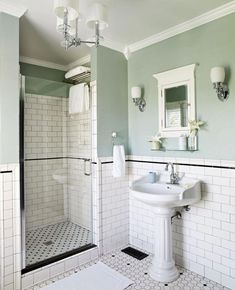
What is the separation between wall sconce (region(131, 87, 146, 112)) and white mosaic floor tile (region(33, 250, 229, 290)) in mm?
1759

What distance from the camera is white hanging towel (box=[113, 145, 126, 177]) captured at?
106 inches

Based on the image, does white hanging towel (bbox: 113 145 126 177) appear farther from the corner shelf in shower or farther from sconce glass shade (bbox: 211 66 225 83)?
sconce glass shade (bbox: 211 66 225 83)

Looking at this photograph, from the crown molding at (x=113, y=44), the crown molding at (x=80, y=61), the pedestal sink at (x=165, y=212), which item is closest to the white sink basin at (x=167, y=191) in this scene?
the pedestal sink at (x=165, y=212)

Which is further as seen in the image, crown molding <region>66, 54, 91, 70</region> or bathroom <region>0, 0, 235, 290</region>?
crown molding <region>66, 54, 91, 70</region>

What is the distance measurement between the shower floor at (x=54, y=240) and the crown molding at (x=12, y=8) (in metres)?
2.32

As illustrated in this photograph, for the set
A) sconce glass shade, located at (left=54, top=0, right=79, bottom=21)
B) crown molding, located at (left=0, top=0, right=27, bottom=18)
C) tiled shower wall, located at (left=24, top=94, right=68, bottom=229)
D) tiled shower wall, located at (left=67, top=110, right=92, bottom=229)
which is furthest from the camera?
tiled shower wall, located at (left=24, top=94, right=68, bottom=229)

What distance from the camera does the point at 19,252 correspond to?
207cm

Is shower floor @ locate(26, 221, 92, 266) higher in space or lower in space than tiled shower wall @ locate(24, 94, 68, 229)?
lower

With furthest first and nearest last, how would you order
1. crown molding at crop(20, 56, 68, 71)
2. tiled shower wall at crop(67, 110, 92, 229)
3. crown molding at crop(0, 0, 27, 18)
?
crown molding at crop(20, 56, 68, 71) → tiled shower wall at crop(67, 110, 92, 229) → crown molding at crop(0, 0, 27, 18)

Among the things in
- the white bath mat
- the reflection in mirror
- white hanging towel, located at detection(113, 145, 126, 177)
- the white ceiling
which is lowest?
the white bath mat

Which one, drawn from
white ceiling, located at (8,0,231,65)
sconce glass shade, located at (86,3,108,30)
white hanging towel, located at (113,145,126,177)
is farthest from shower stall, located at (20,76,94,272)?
sconce glass shade, located at (86,3,108,30)

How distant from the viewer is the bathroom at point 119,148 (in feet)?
6.74

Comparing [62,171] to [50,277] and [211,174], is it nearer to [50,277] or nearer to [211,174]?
[50,277]

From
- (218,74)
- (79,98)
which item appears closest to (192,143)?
(218,74)
